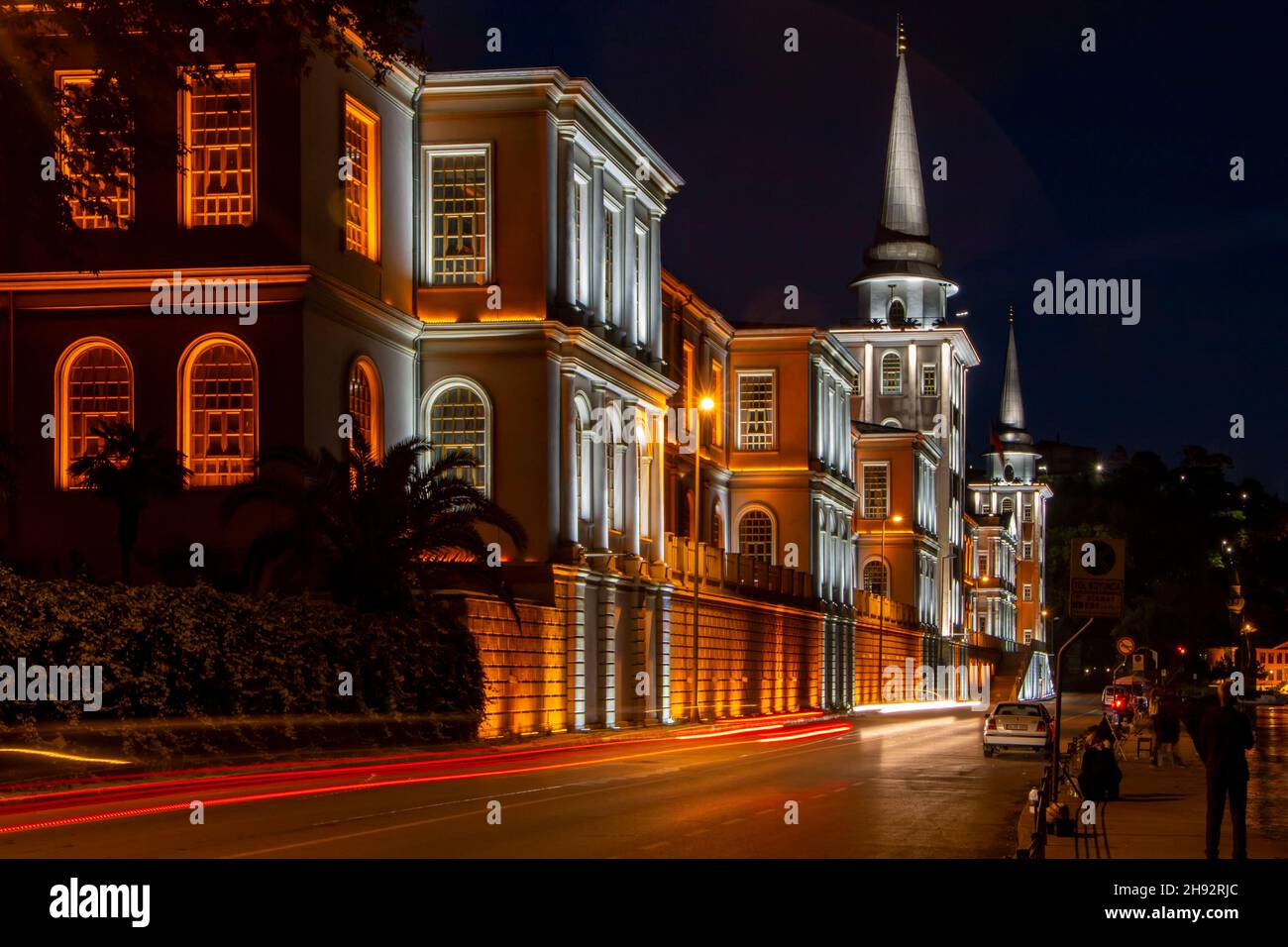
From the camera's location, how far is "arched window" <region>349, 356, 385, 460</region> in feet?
140

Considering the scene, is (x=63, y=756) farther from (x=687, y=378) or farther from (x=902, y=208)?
(x=902, y=208)

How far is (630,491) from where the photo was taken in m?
52.7

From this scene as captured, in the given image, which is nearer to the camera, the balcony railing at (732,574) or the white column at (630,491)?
the white column at (630,491)

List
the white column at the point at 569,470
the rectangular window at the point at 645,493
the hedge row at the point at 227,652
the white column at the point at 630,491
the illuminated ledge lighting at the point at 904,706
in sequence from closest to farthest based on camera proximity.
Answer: the hedge row at the point at 227,652, the white column at the point at 569,470, the white column at the point at 630,491, the rectangular window at the point at 645,493, the illuminated ledge lighting at the point at 904,706

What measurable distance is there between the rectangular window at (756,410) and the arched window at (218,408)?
39.6 meters

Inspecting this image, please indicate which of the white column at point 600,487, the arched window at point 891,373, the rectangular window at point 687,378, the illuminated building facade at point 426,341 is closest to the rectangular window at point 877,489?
the arched window at point 891,373

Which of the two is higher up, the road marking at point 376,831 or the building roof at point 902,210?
the building roof at point 902,210

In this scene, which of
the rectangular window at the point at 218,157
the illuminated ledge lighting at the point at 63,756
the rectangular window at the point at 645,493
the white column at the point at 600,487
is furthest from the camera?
the rectangular window at the point at 645,493

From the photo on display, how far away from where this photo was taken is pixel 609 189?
171 ft

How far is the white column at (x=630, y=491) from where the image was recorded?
52625mm

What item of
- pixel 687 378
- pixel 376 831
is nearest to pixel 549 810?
pixel 376 831

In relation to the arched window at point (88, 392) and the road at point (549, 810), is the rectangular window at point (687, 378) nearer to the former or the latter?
the arched window at point (88, 392)

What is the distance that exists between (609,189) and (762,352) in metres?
25.7
